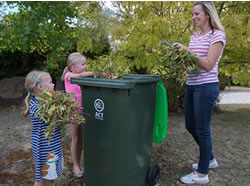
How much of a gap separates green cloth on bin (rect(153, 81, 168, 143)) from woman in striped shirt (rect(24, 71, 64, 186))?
3.63ft

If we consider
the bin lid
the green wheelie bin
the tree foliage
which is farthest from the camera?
the tree foliage

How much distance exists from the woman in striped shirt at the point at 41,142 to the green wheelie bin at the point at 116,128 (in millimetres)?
323

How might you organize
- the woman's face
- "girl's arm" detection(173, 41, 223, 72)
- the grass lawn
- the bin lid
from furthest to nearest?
the grass lawn < the woman's face < "girl's arm" detection(173, 41, 223, 72) < the bin lid

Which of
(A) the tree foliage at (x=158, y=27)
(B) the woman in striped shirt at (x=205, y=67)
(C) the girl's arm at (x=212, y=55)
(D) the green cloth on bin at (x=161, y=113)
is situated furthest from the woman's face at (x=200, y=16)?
(A) the tree foliage at (x=158, y=27)

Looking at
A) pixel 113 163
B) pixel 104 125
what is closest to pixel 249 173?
pixel 113 163

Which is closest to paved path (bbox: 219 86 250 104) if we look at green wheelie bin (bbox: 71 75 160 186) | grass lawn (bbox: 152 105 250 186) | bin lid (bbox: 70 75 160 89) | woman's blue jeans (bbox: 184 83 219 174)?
grass lawn (bbox: 152 105 250 186)

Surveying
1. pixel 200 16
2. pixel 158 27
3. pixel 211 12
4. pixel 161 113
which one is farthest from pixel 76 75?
pixel 158 27

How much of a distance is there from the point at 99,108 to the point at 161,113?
762mm

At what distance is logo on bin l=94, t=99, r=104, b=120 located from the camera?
1933 mm

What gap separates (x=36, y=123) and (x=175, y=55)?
143 centimetres

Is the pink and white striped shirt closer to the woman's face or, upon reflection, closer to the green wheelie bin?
the woman's face

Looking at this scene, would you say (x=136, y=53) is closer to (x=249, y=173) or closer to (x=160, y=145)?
(x=160, y=145)

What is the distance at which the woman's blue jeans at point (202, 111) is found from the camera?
2.15 m

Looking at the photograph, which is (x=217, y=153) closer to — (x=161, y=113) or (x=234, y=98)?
(x=161, y=113)
